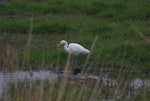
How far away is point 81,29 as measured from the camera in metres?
15.5

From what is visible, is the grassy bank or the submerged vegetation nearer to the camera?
the submerged vegetation

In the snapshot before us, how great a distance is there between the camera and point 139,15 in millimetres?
17516

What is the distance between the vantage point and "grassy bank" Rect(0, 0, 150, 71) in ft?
39.5

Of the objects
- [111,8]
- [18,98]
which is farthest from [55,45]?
[18,98]

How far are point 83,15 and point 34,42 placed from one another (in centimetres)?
438

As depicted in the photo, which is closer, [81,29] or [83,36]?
[83,36]

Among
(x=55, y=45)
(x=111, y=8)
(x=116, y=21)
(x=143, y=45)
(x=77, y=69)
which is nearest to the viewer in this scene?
(x=77, y=69)

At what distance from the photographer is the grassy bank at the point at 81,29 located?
12.0 meters

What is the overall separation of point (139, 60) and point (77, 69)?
1.25m

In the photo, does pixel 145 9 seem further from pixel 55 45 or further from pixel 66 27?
pixel 55 45

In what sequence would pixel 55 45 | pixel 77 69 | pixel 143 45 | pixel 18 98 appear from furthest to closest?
pixel 55 45, pixel 143 45, pixel 77 69, pixel 18 98

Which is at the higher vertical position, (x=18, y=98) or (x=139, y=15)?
(x=18, y=98)

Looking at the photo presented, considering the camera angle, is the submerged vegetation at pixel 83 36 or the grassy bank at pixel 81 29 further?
the grassy bank at pixel 81 29

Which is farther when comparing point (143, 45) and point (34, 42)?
point (34, 42)
